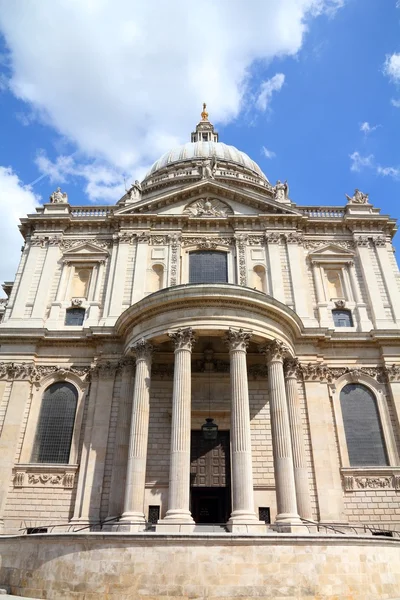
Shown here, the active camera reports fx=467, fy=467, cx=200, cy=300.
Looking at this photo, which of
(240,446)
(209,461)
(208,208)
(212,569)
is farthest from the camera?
(208,208)

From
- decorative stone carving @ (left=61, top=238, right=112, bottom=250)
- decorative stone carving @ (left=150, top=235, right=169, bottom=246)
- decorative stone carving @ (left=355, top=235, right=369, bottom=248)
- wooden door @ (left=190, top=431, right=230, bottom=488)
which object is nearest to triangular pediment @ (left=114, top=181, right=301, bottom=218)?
decorative stone carving @ (left=150, top=235, right=169, bottom=246)

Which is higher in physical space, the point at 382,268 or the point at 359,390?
the point at 382,268

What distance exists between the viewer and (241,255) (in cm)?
2758

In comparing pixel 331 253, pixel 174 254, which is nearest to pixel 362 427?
pixel 331 253

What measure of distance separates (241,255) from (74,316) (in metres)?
10.3

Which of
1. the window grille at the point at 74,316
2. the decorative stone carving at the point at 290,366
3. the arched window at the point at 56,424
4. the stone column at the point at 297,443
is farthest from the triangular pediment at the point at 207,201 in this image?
the arched window at the point at 56,424

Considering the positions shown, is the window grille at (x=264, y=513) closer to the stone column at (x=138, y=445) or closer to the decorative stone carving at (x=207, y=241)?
the stone column at (x=138, y=445)

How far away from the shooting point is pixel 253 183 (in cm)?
3988

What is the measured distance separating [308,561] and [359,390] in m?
11.7

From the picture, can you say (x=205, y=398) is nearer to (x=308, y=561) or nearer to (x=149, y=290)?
(x=149, y=290)

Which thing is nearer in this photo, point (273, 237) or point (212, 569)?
point (212, 569)

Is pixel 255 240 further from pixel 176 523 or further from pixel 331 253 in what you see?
pixel 176 523

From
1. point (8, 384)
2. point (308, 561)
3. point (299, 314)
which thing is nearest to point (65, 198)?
point (8, 384)

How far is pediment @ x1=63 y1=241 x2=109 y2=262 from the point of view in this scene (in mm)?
28422
